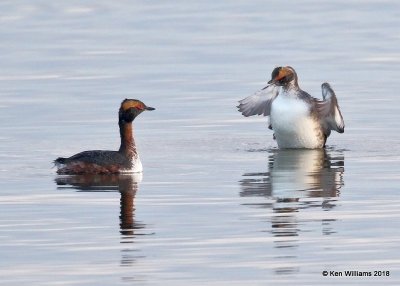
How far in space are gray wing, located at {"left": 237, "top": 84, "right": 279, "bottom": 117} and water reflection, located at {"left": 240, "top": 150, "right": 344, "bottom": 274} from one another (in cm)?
164

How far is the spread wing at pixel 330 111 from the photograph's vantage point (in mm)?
22922

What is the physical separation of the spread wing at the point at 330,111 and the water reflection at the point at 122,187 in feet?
13.3

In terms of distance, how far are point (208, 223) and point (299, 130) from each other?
6914 millimetres

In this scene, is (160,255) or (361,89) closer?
(160,255)

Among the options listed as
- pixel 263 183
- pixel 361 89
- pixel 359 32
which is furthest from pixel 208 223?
pixel 359 32

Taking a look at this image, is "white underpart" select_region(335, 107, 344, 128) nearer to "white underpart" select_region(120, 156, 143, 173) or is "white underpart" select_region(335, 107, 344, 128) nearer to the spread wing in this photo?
the spread wing

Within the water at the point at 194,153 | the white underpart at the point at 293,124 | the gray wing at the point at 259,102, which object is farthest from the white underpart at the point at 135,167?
the gray wing at the point at 259,102

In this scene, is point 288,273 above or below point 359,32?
below

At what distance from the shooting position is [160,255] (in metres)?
14.6

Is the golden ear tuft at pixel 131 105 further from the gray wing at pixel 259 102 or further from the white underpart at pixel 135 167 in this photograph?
the gray wing at pixel 259 102

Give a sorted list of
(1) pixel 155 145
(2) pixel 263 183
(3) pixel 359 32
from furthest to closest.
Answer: (3) pixel 359 32
(1) pixel 155 145
(2) pixel 263 183

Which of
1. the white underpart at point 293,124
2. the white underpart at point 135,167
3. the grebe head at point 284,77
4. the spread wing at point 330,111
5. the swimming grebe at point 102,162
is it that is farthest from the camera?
the grebe head at point 284,77

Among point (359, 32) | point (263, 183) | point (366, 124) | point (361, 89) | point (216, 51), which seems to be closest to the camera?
point (263, 183)

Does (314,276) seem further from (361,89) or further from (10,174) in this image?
(361,89)
